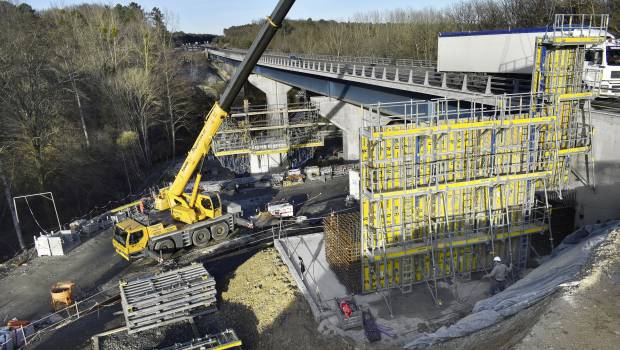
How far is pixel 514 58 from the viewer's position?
17.5 meters

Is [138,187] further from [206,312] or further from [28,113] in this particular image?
[206,312]

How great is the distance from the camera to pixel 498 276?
43.0 ft

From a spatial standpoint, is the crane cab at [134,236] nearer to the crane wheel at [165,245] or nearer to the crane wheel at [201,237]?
the crane wheel at [165,245]

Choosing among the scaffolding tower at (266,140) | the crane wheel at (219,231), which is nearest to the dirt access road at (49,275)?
the crane wheel at (219,231)

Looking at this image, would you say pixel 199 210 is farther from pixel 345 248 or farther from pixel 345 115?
pixel 345 115

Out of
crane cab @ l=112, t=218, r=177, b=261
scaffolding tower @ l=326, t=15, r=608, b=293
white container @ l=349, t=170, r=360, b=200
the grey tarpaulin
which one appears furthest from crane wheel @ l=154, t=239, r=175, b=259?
the grey tarpaulin

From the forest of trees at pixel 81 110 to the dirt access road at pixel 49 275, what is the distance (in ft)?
27.6

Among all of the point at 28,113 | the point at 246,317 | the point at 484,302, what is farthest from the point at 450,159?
the point at 28,113

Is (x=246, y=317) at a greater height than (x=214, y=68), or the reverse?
(x=214, y=68)

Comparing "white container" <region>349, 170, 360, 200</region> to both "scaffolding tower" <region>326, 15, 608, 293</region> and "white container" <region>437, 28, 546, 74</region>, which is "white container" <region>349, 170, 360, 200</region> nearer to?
"white container" <region>437, 28, 546, 74</region>

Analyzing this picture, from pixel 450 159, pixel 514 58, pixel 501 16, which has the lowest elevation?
pixel 450 159

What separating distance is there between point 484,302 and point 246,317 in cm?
750

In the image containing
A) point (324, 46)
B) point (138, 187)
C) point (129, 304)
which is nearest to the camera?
point (129, 304)

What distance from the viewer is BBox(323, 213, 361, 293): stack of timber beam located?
15047mm
